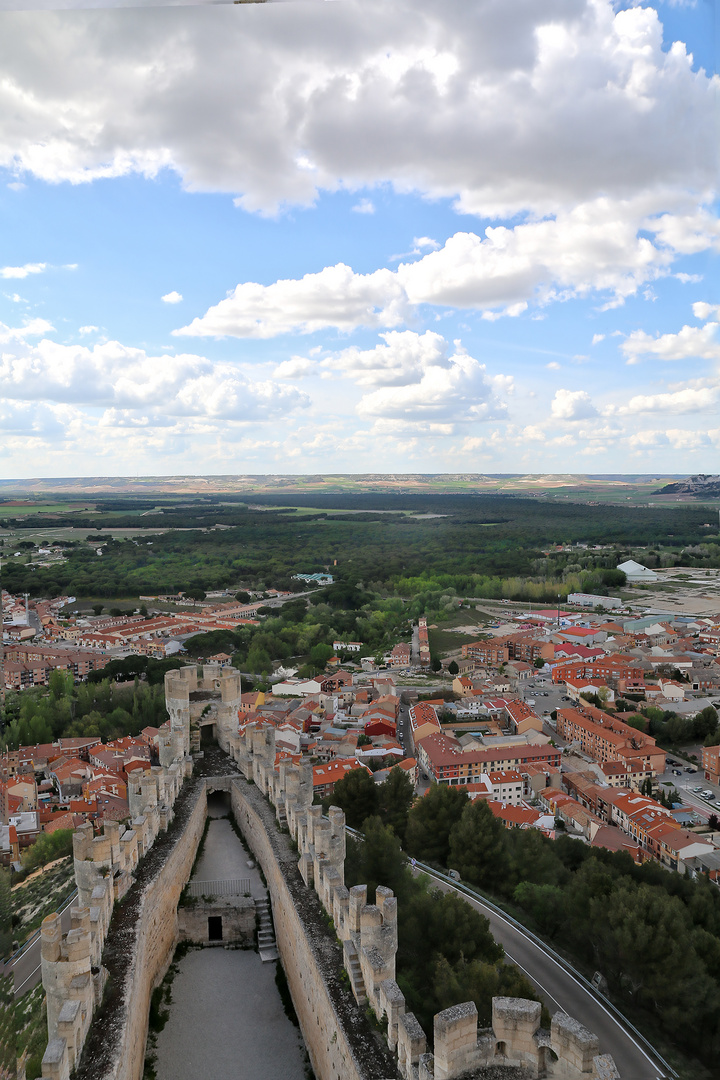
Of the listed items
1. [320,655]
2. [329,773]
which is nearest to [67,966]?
[329,773]

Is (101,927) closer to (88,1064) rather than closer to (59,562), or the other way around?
(88,1064)

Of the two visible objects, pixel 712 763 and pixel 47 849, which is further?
pixel 712 763

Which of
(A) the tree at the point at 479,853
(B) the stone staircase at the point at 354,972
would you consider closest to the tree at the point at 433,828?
(A) the tree at the point at 479,853

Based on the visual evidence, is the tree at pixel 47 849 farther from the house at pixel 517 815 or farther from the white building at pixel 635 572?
the white building at pixel 635 572

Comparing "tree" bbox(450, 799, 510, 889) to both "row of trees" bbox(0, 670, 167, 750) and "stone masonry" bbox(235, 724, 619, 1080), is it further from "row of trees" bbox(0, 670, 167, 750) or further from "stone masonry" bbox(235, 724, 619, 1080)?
"row of trees" bbox(0, 670, 167, 750)

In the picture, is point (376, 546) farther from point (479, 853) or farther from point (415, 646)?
point (479, 853)

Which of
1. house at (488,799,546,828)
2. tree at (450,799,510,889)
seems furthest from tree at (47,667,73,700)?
tree at (450,799,510,889)

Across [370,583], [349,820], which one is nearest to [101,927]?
[349,820]
